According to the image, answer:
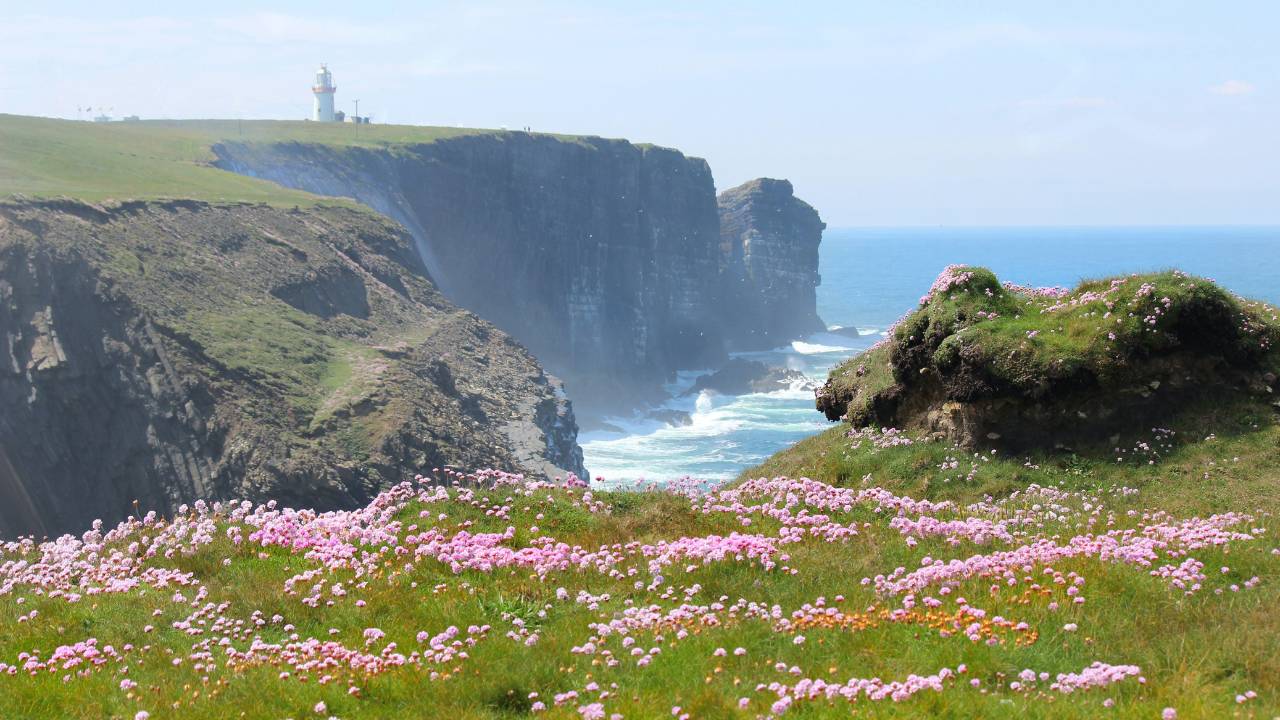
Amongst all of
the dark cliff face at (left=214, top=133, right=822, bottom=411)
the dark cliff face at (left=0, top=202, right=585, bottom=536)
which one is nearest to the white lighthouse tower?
the dark cliff face at (left=214, top=133, right=822, bottom=411)

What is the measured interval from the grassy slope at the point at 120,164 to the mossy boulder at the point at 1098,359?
76042 millimetres

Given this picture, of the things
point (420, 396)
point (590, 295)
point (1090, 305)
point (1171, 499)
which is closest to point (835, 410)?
point (1090, 305)

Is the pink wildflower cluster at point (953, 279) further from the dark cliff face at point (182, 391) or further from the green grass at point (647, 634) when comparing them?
the dark cliff face at point (182, 391)

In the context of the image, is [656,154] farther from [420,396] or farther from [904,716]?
[904,716]

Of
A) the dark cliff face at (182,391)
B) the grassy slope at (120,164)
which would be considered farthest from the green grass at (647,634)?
the grassy slope at (120,164)

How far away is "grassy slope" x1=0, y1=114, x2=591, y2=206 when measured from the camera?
8731cm

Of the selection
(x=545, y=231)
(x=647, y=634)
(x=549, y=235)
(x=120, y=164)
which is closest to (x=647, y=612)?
(x=647, y=634)

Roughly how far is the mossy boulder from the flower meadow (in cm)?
470

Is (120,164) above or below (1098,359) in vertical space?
above

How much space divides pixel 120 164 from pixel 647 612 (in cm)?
10801

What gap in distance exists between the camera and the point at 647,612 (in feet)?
31.8

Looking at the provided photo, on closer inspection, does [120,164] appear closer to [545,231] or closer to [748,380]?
[545,231]

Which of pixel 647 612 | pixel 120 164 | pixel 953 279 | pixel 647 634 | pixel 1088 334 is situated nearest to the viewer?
pixel 647 634

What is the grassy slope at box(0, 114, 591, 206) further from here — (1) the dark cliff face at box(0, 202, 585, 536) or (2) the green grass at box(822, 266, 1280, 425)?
(2) the green grass at box(822, 266, 1280, 425)
